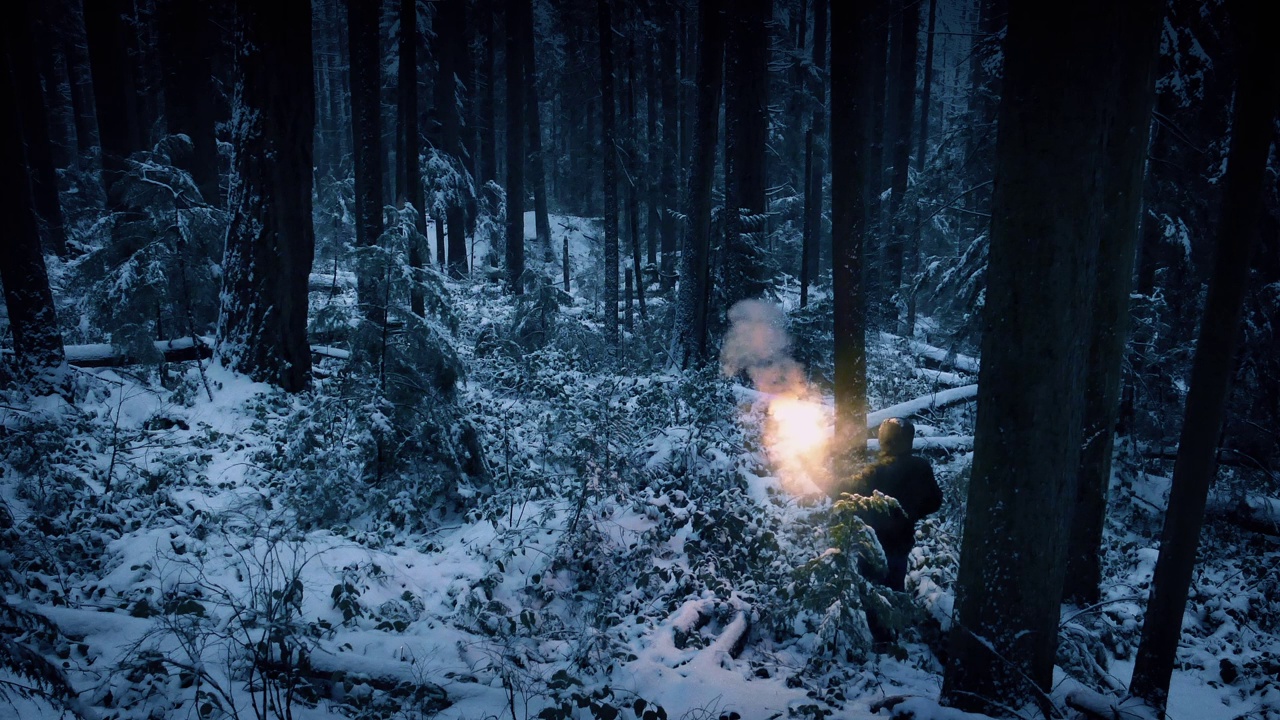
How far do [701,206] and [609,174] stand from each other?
312 cm

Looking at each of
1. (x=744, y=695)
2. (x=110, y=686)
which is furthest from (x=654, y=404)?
(x=110, y=686)

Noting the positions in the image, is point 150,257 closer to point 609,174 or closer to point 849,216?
point 609,174

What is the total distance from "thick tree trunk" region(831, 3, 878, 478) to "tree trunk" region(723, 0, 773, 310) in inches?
164

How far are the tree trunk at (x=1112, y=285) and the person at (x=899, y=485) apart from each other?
1.16 m

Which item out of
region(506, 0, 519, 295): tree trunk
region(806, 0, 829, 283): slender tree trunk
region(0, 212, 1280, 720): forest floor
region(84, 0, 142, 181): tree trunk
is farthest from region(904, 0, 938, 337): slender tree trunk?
region(84, 0, 142, 181): tree trunk

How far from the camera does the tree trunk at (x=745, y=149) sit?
38.4ft

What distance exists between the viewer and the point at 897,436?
5.64 meters

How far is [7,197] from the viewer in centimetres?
783

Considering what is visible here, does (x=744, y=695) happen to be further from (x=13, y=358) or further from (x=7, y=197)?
(x=7, y=197)

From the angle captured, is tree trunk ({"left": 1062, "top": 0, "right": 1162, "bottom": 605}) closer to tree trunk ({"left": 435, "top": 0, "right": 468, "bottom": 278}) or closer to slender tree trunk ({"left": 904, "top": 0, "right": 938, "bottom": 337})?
slender tree trunk ({"left": 904, "top": 0, "right": 938, "bottom": 337})

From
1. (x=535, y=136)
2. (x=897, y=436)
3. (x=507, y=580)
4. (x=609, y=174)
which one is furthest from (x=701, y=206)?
(x=535, y=136)

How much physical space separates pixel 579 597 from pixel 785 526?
2.76 m

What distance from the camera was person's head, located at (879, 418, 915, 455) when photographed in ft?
18.5

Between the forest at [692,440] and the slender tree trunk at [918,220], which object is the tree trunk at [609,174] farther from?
the slender tree trunk at [918,220]
